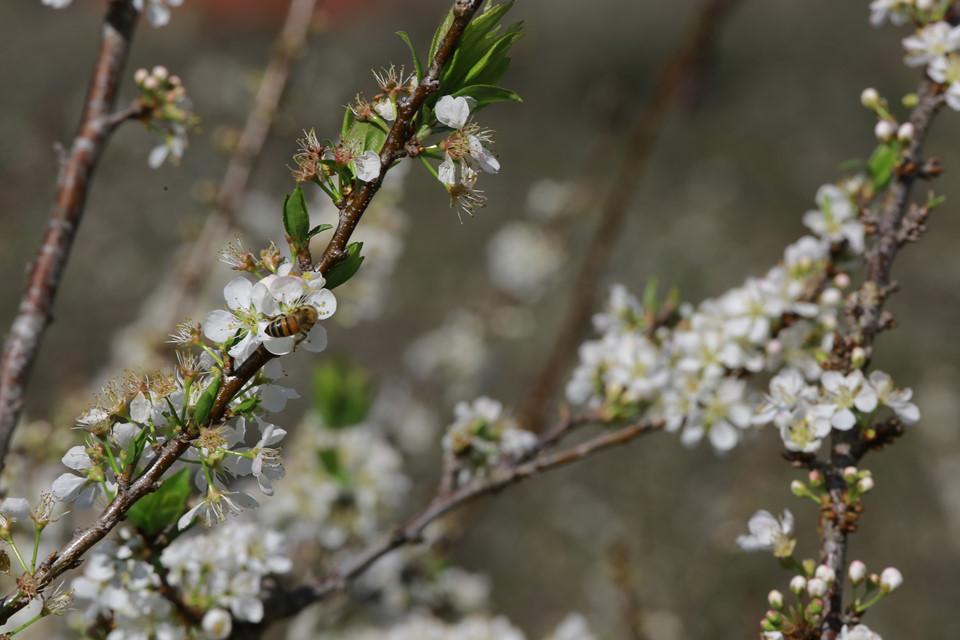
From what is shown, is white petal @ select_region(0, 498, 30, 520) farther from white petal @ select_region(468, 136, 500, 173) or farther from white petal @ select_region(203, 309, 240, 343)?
white petal @ select_region(468, 136, 500, 173)

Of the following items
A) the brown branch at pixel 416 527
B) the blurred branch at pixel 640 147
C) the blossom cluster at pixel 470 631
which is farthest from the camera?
the blurred branch at pixel 640 147

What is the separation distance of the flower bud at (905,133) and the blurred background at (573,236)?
1337 mm

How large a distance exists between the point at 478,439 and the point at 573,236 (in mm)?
6245

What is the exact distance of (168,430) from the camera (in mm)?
1030

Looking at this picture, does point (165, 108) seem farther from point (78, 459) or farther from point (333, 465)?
point (333, 465)

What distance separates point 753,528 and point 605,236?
1.50 metres

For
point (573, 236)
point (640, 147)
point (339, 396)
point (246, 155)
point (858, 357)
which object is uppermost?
point (573, 236)

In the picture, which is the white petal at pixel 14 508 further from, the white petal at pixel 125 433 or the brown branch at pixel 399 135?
the brown branch at pixel 399 135

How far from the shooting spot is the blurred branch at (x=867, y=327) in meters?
1.26

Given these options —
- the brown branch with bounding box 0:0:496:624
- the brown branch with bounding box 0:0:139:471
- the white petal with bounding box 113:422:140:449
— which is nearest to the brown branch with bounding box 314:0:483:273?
the brown branch with bounding box 0:0:496:624

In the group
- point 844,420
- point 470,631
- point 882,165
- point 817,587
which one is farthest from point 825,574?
point 470,631

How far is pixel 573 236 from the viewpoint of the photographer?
7.85 meters

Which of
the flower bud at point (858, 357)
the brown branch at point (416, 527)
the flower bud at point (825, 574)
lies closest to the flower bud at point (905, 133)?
the flower bud at point (858, 357)

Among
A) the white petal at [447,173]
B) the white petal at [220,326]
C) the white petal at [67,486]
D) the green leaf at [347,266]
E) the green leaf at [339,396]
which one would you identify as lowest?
the white petal at [67,486]
